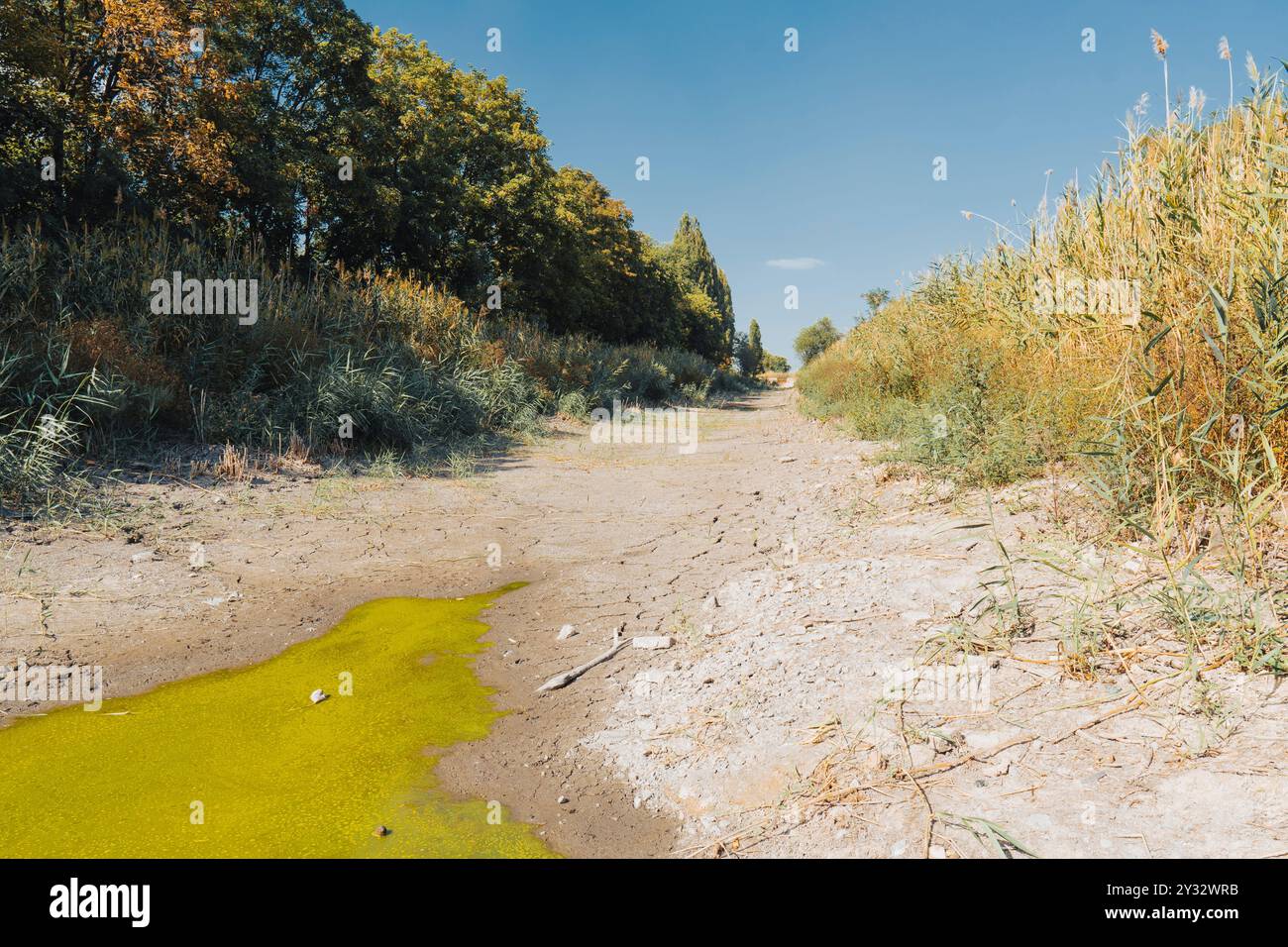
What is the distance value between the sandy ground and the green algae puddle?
0.54ft

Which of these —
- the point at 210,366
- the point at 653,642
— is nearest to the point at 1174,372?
the point at 653,642

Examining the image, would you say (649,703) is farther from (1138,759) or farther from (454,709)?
(1138,759)

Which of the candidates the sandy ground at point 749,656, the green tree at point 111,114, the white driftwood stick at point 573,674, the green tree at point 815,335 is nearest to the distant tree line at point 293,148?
the green tree at point 111,114

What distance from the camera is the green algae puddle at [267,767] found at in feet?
6.89

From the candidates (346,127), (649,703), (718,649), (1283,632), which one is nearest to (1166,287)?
(1283,632)

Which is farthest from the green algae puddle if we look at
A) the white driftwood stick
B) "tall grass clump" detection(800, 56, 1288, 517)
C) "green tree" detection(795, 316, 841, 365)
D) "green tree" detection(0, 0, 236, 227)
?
"green tree" detection(795, 316, 841, 365)

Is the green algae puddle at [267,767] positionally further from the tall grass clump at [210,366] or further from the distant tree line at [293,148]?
the distant tree line at [293,148]

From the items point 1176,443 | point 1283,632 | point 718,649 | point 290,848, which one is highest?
point 1176,443

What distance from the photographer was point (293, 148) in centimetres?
1664

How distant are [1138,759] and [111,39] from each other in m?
17.0

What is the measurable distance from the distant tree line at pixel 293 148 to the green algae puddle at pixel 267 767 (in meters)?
8.44

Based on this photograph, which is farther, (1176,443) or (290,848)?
(1176,443)

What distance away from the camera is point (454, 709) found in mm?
3023
